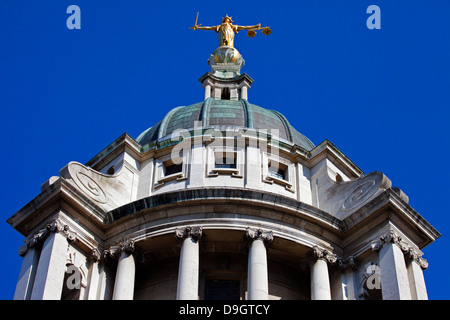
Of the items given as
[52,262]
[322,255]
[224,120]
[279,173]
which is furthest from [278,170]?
[52,262]

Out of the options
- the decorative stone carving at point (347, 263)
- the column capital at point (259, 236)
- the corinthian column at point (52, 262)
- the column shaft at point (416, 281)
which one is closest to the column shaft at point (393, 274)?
the column shaft at point (416, 281)

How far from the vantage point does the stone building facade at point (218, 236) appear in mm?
39219

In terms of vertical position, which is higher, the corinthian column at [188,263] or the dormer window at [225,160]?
the dormer window at [225,160]

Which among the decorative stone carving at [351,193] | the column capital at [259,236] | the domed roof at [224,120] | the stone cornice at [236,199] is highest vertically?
the domed roof at [224,120]

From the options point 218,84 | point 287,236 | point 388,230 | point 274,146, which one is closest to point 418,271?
point 388,230

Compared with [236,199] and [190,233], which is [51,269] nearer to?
[190,233]

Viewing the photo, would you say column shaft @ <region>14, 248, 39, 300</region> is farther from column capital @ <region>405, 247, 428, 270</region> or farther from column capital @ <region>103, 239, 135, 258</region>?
column capital @ <region>405, 247, 428, 270</region>

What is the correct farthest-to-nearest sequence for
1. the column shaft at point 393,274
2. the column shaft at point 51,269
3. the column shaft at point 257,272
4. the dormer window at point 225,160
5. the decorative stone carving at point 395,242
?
the dormer window at point 225,160 → the decorative stone carving at point 395,242 → the column shaft at point 257,272 → the column shaft at point 393,274 → the column shaft at point 51,269

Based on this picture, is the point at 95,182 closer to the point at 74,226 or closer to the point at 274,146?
the point at 74,226

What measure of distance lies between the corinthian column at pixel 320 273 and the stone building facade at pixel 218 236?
0.16 ft

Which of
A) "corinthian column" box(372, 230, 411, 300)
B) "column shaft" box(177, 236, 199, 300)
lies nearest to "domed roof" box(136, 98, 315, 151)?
"column shaft" box(177, 236, 199, 300)

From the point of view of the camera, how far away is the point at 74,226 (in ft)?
132

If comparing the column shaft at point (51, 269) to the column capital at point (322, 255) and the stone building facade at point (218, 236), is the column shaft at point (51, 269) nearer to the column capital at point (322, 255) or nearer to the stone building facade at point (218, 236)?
the stone building facade at point (218, 236)
